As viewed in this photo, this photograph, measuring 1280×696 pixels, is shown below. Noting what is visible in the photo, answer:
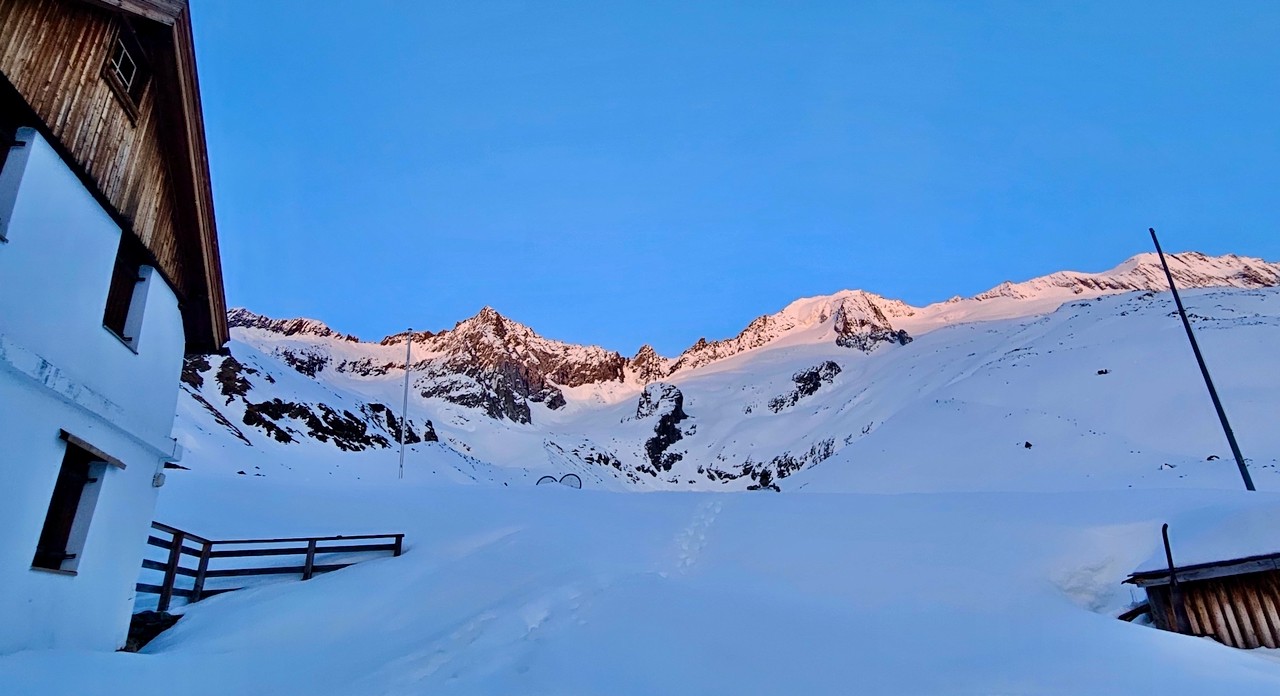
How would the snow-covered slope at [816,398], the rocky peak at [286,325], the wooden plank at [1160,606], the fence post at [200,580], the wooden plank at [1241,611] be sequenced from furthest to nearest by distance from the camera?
the rocky peak at [286,325] < the snow-covered slope at [816,398] < the fence post at [200,580] < the wooden plank at [1160,606] < the wooden plank at [1241,611]

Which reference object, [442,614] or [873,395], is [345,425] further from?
Answer: [873,395]

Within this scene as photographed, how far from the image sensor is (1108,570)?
13.3m

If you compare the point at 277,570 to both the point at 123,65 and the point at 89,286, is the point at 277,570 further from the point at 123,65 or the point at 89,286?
the point at 123,65

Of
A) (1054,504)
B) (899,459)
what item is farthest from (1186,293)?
(1054,504)

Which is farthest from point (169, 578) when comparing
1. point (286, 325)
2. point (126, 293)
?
point (286, 325)

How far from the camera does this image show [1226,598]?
10953 millimetres

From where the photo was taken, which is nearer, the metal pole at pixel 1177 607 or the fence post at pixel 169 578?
the metal pole at pixel 1177 607

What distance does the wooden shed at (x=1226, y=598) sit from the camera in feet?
34.7

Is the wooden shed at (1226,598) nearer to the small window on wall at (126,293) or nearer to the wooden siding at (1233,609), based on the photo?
the wooden siding at (1233,609)

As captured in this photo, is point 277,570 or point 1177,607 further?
point 277,570

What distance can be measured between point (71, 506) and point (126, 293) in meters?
3.13

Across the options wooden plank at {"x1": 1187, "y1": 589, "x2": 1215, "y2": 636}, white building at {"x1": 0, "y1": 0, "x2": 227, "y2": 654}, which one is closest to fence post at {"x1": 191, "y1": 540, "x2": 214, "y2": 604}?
white building at {"x1": 0, "y1": 0, "x2": 227, "y2": 654}

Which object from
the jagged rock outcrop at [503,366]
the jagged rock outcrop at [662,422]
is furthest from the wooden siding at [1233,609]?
the jagged rock outcrop at [503,366]

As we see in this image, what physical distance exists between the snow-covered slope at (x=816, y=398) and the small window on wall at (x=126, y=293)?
877 inches
